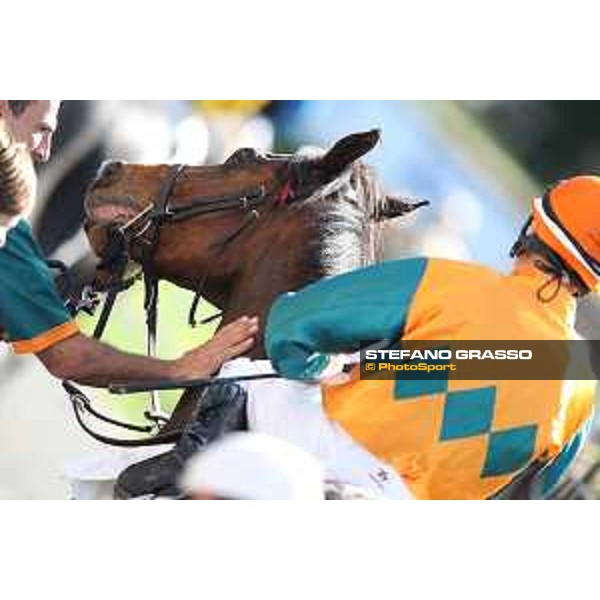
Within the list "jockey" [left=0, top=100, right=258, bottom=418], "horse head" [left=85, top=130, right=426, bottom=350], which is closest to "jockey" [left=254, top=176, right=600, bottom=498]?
"horse head" [left=85, top=130, right=426, bottom=350]

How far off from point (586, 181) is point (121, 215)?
109 cm

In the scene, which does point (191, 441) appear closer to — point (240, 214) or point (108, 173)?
point (240, 214)

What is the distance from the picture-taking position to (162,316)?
3596mm

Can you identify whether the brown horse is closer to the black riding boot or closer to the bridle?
the bridle

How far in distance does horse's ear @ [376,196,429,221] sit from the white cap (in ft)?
1.96

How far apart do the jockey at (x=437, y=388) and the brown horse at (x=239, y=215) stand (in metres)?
0.19

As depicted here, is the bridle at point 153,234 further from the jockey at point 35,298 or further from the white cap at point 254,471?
the white cap at point 254,471

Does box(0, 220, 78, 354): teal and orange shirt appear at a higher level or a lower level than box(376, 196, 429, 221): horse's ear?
lower

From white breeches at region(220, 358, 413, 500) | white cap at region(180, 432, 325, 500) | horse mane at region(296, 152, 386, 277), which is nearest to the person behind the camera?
white cap at region(180, 432, 325, 500)

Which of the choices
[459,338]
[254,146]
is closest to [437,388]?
[459,338]

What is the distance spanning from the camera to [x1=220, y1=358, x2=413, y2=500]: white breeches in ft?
11.0

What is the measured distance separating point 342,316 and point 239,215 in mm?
476
